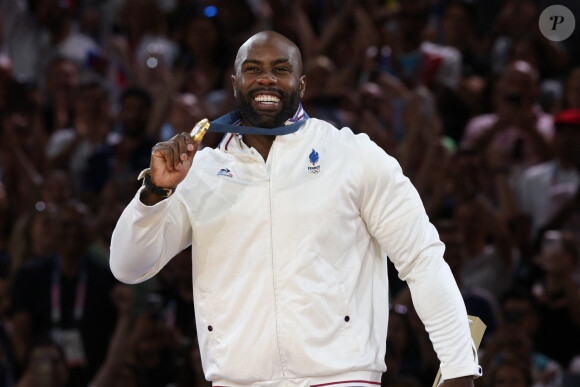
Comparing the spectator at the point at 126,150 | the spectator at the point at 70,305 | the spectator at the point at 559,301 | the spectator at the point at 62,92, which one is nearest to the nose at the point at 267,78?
the spectator at the point at 559,301

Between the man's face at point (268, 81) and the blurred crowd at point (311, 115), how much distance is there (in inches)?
91.3

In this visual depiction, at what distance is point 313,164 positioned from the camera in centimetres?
342

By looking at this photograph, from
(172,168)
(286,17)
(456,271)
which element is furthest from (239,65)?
(286,17)

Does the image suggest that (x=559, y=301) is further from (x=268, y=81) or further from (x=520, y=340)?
(x=268, y=81)

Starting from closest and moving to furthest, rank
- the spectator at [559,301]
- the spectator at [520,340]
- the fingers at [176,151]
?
the fingers at [176,151]
the spectator at [520,340]
the spectator at [559,301]

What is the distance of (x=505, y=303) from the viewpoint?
232 inches

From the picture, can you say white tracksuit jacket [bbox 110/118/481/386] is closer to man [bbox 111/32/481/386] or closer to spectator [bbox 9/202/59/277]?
man [bbox 111/32/481/386]

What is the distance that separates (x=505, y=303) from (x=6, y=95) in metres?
4.42

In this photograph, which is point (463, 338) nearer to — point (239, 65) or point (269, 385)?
point (269, 385)

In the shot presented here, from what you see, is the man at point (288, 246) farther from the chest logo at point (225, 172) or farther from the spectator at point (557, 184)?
the spectator at point (557, 184)

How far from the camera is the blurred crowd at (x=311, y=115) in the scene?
5.93 metres

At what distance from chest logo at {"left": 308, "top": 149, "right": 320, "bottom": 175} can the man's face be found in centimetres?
17

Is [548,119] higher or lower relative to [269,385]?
higher

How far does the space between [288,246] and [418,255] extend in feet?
1.44
